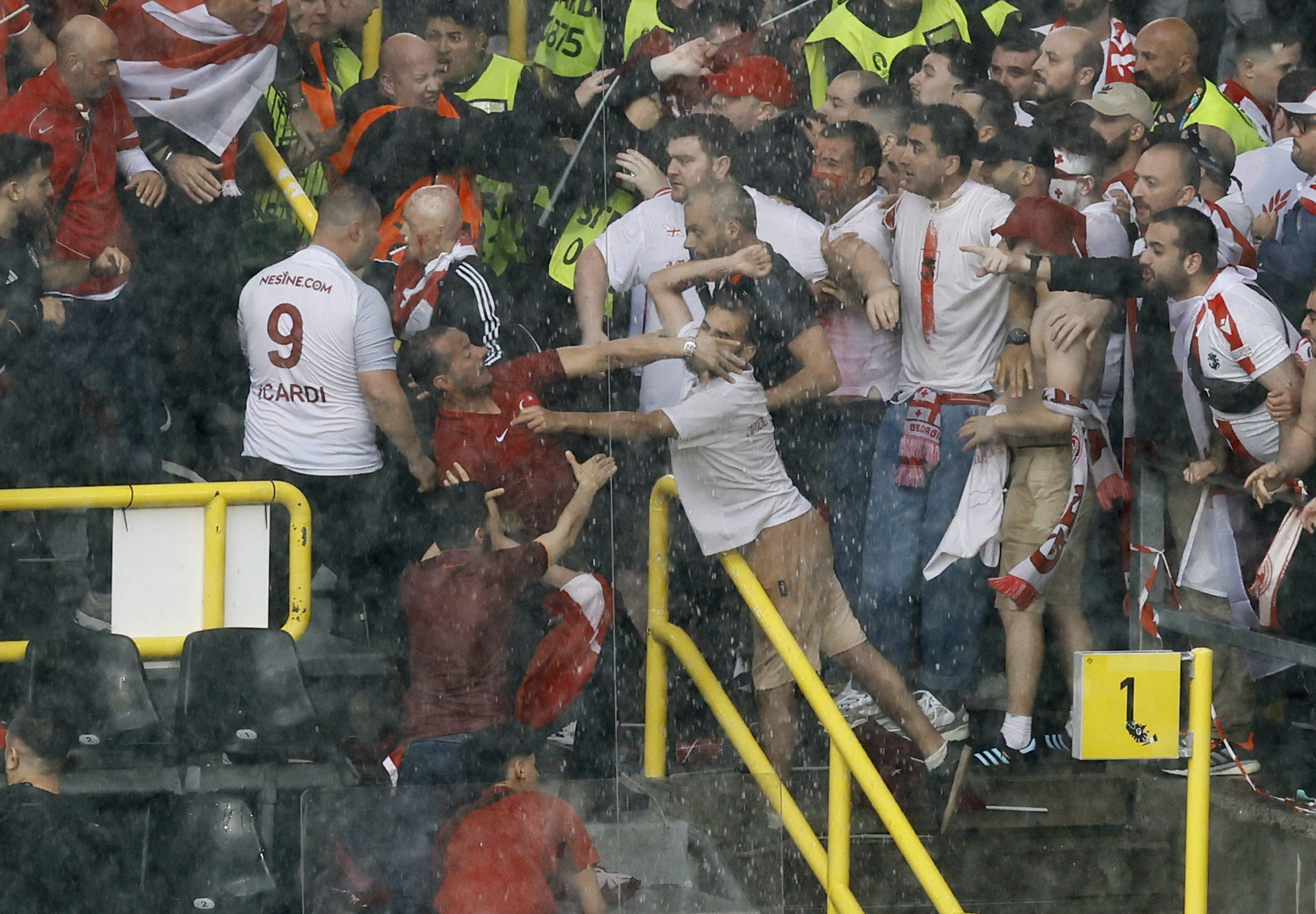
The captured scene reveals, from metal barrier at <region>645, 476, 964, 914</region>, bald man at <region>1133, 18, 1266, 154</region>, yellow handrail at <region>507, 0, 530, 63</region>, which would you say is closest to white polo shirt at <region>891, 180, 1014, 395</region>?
metal barrier at <region>645, 476, 964, 914</region>

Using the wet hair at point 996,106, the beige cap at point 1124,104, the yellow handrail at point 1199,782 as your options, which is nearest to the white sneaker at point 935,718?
the yellow handrail at point 1199,782

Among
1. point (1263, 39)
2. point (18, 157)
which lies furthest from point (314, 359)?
point (1263, 39)

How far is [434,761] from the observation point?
400 cm

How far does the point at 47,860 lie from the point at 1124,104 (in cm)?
349

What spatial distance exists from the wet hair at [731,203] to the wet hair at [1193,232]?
3.54 feet

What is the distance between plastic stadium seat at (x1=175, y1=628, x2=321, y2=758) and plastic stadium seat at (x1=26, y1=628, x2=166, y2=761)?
4.2 inches

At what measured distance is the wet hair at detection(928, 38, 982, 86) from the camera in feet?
16.1

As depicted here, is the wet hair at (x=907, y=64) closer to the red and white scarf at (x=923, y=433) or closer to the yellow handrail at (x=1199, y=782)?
the red and white scarf at (x=923, y=433)

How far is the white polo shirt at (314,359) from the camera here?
14.7 feet

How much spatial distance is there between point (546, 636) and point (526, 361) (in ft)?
2.54

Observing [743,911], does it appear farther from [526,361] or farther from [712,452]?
[526,361]

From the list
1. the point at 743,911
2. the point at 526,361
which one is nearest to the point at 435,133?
the point at 526,361

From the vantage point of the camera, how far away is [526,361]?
4.54 meters

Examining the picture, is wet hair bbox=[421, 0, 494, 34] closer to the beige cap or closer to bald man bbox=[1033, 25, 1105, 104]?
bald man bbox=[1033, 25, 1105, 104]
